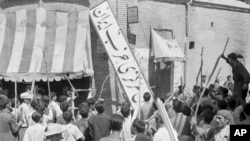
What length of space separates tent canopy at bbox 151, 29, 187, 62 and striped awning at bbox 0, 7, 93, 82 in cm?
292

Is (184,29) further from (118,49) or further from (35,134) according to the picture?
(35,134)

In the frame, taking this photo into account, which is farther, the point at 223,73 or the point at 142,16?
the point at 223,73

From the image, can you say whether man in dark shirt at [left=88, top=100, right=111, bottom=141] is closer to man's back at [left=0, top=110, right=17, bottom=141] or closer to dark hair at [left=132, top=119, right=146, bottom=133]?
dark hair at [left=132, top=119, right=146, bottom=133]

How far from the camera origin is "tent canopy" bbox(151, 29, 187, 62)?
14.7 m

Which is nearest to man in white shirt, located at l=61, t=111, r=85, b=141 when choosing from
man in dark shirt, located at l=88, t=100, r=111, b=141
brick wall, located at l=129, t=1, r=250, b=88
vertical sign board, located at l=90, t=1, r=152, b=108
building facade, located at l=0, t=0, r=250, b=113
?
man in dark shirt, located at l=88, t=100, r=111, b=141

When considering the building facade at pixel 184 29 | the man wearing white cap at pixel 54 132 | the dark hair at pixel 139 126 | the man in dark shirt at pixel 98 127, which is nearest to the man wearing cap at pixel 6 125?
the man wearing white cap at pixel 54 132

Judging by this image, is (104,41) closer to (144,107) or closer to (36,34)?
(36,34)

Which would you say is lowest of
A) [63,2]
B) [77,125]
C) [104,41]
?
[77,125]

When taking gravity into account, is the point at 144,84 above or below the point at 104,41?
below

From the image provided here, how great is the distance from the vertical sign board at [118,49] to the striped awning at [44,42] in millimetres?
478

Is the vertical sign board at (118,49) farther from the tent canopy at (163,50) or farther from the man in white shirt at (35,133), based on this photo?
the man in white shirt at (35,133)

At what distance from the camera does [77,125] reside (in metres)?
7.21

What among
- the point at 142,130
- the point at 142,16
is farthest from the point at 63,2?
the point at 142,130

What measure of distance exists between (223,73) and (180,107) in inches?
466
